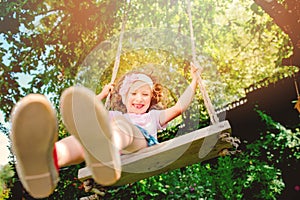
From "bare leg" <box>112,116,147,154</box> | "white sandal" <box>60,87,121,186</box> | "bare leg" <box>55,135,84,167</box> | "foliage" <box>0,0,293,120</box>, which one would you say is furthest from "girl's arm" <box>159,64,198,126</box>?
"foliage" <box>0,0,293,120</box>

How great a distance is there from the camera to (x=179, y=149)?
82.3 inches

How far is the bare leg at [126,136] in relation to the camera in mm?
1848

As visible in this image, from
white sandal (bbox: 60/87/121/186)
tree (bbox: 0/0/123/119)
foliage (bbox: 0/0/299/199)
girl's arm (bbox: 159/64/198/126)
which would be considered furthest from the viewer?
tree (bbox: 0/0/123/119)

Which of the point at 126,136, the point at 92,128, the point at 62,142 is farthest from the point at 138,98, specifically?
the point at 92,128

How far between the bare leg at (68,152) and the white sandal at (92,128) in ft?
0.62

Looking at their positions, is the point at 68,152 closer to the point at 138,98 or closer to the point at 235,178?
the point at 138,98

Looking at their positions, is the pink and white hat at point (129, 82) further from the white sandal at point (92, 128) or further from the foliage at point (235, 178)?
the foliage at point (235, 178)

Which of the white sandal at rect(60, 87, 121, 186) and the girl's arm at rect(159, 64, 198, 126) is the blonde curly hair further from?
the white sandal at rect(60, 87, 121, 186)

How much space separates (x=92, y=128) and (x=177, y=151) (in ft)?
2.36

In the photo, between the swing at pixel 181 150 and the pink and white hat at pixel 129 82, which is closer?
the swing at pixel 181 150

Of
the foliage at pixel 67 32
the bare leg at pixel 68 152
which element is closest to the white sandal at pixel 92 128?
the bare leg at pixel 68 152

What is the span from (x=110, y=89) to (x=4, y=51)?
306 cm

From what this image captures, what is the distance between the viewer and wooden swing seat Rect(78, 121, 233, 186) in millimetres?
2021

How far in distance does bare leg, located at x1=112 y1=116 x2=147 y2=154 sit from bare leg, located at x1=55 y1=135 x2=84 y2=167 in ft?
0.45
